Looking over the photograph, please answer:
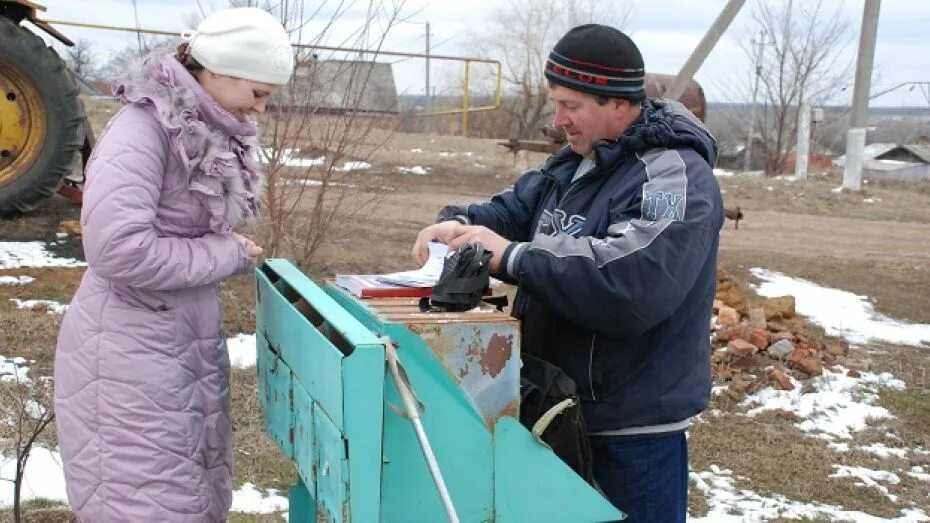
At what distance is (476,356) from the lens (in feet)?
6.81

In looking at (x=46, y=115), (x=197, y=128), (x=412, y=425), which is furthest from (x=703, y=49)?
(x=412, y=425)

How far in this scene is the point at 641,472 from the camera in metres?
2.43

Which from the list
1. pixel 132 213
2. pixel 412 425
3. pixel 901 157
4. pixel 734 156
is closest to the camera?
pixel 412 425

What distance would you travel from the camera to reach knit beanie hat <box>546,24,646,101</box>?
233 cm

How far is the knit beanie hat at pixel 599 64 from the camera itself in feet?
7.66

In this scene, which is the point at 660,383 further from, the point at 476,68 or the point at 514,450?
the point at 476,68

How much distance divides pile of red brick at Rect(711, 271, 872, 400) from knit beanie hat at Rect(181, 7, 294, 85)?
13.4 ft

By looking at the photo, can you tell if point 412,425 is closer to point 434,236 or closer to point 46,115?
point 434,236

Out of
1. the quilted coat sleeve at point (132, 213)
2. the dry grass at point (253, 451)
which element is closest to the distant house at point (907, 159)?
the dry grass at point (253, 451)

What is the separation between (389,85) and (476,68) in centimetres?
1223

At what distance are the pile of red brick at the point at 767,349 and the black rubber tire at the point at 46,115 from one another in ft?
14.8

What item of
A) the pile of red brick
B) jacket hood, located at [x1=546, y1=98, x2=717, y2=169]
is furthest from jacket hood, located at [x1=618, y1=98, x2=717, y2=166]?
the pile of red brick

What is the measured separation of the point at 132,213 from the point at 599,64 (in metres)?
1.06

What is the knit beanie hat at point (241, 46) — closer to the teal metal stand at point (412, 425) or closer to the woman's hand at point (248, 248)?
the woman's hand at point (248, 248)
